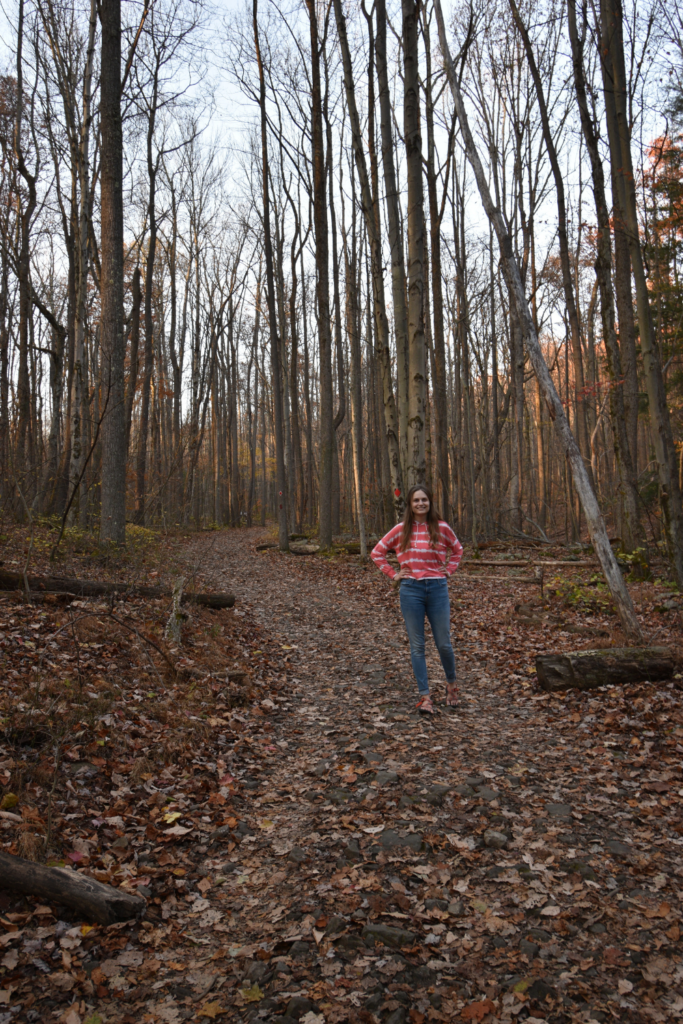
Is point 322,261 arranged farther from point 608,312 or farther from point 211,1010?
point 211,1010

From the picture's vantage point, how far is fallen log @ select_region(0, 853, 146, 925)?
2689 mm

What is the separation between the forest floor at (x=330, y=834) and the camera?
93.3 inches

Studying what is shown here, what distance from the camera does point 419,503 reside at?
5484 mm

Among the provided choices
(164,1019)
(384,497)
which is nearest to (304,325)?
(384,497)

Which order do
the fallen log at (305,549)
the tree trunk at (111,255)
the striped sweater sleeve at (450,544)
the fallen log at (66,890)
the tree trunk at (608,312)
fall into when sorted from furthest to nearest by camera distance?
the fallen log at (305,549), the tree trunk at (111,255), the tree trunk at (608,312), the striped sweater sleeve at (450,544), the fallen log at (66,890)

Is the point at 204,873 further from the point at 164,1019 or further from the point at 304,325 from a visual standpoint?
the point at 304,325

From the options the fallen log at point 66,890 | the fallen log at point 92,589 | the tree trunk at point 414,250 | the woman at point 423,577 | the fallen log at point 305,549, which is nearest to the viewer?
the fallen log at point 66,890

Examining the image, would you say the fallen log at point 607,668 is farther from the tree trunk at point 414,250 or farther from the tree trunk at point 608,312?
the tree trunk at point 414,250

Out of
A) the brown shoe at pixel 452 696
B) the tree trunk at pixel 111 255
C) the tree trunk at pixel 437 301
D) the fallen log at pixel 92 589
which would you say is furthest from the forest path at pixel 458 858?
the tree trunk at pixel 437 301

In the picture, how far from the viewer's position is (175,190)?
25.7 m

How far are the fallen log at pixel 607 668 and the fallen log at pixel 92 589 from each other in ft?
15.2

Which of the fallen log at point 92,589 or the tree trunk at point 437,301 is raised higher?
the tree trunk at point 437,301

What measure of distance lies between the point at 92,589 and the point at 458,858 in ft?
18.1

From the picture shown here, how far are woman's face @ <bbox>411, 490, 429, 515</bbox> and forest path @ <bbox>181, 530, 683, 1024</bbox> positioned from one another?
1842mm
